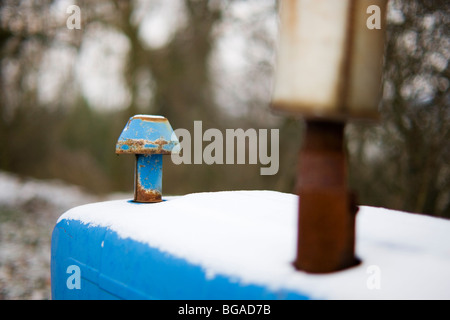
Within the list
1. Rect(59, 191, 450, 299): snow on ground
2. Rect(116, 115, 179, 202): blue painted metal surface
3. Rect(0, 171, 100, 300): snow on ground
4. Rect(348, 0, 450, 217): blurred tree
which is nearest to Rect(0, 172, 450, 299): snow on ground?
Rect(59, 191, 450, 299): snow on ground

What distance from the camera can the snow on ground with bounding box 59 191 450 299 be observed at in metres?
1.04

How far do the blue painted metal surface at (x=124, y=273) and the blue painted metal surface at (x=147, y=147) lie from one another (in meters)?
0.38

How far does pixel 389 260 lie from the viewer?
117 centimetres

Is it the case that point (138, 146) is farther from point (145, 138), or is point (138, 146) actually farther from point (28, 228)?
point (28, 228)

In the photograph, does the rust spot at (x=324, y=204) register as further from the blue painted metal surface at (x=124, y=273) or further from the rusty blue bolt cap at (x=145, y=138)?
the rusty blue bolt cap at (x=145, y=138)

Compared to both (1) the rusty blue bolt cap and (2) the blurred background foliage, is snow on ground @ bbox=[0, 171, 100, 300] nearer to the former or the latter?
(2) the blurred background foliage

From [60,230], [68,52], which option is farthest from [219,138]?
[60,230]

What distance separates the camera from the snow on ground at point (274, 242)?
104cm

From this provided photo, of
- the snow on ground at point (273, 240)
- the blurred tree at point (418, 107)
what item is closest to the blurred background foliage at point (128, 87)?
the blurred tree at point (418, 107)

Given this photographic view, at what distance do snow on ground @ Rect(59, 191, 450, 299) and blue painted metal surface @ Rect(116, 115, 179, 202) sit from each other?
128 mm

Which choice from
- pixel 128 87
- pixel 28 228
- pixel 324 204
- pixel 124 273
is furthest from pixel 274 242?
pixel 128 87

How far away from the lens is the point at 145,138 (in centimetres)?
192

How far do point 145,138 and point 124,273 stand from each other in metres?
0.68
